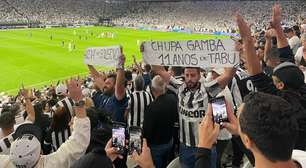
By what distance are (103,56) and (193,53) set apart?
7.68 feet

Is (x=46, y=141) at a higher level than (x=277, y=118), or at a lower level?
lower

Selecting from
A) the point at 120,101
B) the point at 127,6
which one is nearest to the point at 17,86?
the point at 120,101

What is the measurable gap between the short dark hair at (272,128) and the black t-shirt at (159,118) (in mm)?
3508

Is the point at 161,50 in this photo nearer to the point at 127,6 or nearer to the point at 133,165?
the point at 133,165

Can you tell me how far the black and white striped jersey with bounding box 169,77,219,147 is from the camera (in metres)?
5.48

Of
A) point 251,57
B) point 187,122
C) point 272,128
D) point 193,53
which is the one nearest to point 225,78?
point 193,53

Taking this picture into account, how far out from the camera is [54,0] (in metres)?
91.8

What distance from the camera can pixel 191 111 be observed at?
18.0 feet

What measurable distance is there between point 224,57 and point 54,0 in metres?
91.4

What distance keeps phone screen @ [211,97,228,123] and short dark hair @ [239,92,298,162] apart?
2.33ft

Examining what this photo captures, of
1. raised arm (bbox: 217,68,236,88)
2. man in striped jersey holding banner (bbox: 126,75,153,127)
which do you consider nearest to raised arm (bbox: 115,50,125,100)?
man in striped jersey holding banner (bbox: 126,75,153,127)

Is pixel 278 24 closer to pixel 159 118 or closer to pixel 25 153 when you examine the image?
pixel 159 118

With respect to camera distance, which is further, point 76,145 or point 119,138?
point 76,145

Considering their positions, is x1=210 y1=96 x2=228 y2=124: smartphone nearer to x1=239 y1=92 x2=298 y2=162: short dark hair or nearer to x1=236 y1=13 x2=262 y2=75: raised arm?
x1=236 y1=13 x2=262 y2=75: raised arm
